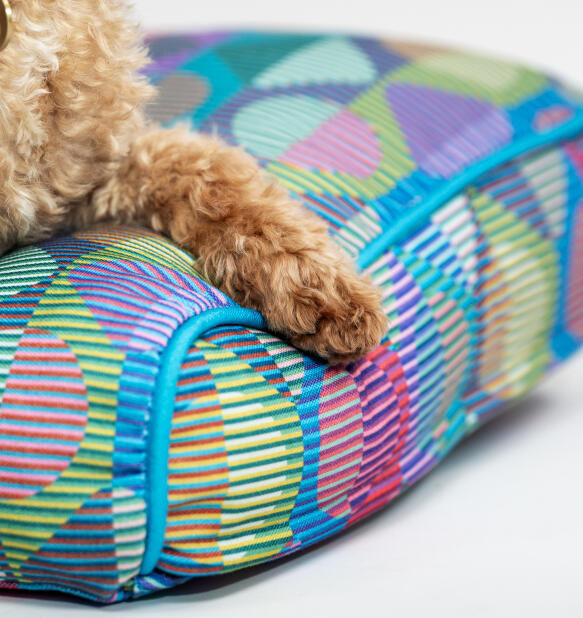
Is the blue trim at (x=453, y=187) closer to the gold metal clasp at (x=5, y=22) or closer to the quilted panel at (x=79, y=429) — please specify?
the quilted panel at (x=79, y=429)

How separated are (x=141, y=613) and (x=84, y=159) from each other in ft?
1.40

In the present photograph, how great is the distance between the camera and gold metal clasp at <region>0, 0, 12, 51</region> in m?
0.83

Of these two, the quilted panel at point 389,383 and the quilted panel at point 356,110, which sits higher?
the quilted panel at point 356,110

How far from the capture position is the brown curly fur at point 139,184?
2.89 ft

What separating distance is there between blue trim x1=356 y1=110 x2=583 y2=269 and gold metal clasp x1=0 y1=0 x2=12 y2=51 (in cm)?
42

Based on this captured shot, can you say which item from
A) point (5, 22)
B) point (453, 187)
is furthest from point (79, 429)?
point (453, 187)

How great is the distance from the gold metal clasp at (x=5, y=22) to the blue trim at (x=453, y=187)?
16.4 inches

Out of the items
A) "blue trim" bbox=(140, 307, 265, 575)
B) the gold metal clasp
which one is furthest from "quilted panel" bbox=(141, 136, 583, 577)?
the gold metal clasp

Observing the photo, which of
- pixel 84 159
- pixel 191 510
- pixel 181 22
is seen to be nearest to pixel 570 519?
pixel 191 510

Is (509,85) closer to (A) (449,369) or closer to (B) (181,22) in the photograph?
(A) (449,369)

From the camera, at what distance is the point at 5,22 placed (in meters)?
0.83

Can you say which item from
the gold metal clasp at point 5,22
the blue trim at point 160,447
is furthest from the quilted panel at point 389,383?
the gold metal clasp at point 5,22

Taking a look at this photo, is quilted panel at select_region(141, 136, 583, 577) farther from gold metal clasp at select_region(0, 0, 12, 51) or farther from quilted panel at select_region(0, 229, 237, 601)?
gold metal clasp at select_region(0, 0, 12, 51)

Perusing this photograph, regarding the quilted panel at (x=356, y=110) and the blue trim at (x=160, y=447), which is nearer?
the blue trim at (x=160, y=447)
